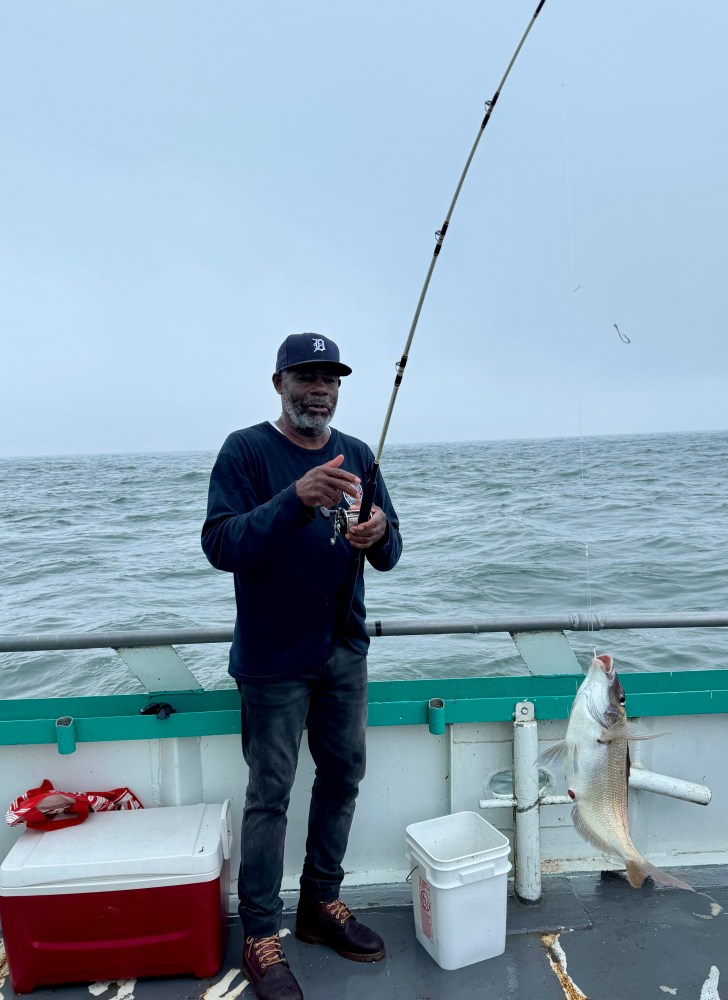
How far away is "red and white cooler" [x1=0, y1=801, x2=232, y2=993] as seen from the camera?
251cm

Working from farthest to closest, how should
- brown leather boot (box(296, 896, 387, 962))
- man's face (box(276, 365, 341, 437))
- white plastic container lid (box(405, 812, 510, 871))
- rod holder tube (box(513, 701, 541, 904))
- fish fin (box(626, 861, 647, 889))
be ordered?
rod holder tube (box(513, 701, 541, 904)), white plastic container lid (box(405, 812, 510, 871)), brown leather boot (box(296, 896, 387, 962)), man's face (box(276, 365, 341, 437)), fish fin (box(626, 861, 647, 889))

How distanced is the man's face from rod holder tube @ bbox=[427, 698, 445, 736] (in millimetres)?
1216

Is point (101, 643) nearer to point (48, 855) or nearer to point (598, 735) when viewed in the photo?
point (48, 855)

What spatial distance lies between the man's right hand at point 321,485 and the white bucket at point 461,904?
1.34m

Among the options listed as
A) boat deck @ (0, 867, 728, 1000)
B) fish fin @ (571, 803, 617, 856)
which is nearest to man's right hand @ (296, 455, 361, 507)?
fish fin @ (571, 803, 617, 856)

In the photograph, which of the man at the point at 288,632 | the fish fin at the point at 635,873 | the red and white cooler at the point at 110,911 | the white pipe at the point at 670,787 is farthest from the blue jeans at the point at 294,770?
the white pipe at the point at 670,787

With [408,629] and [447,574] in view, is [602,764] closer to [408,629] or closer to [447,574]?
[408,629]

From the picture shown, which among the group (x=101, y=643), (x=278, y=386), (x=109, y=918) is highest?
(x=278, y=386)

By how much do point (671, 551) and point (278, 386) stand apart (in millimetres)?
10418

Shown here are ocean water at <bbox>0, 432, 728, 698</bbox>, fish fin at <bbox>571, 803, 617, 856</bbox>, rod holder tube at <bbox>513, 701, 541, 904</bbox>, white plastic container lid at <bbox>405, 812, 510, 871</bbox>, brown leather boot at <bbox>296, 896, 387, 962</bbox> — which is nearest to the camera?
fish fin at <bbox>571, 803, 617, 856</bbox>

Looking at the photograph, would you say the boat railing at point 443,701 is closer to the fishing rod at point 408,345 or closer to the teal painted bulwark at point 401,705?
the teal painted bulwark at point 401,705

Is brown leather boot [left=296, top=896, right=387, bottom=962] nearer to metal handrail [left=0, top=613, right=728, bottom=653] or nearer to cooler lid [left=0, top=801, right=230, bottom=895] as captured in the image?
cooler lid [left=0, top=801, right=230, bottom=895]

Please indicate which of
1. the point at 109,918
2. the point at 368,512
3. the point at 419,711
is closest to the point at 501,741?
the point at 419,711

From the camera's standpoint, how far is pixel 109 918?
100 inches
